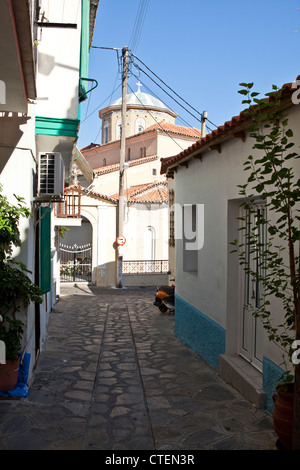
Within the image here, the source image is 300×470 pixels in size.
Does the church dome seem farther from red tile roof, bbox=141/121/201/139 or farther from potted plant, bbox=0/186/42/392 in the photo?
potted plant, bbox=0/186/42/392

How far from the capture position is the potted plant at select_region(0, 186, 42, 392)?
531cm

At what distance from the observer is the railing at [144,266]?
22484 mm

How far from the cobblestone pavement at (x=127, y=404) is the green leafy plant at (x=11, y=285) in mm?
885

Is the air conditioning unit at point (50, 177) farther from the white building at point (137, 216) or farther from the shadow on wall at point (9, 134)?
the white building at point (137, 216)

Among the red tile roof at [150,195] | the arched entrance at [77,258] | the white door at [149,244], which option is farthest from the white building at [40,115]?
the white door at [149,244]

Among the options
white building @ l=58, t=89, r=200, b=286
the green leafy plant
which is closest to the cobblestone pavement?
the green leafy plant

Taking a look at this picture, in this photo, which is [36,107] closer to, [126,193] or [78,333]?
[78,333]

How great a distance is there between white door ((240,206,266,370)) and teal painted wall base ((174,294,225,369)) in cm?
50

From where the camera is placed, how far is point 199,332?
818 centimetres

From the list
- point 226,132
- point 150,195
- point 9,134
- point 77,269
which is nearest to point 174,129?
point 150,195

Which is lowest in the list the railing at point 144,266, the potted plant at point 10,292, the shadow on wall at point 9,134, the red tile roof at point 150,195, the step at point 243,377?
the step at point 243,377

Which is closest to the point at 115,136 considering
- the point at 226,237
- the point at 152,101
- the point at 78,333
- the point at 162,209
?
the point at 152,101

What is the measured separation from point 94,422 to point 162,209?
19.9m

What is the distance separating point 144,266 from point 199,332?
14.7m
